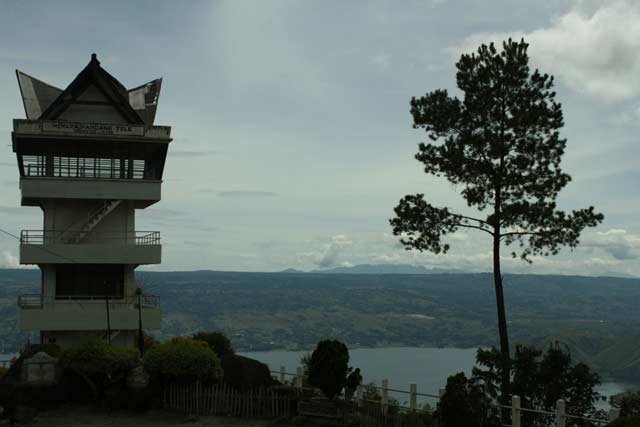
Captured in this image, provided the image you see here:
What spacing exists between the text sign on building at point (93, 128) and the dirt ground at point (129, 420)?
664 inches

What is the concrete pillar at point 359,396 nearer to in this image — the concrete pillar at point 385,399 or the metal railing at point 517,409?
the metal railing at point 517,409

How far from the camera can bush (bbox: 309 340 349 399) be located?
A: 91.1 feet

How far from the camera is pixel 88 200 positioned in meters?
43.0

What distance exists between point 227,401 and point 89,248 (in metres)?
16.1

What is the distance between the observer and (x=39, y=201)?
43344mm

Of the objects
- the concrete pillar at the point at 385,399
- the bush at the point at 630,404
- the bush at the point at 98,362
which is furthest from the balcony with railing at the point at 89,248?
the bush at the point at 630,404

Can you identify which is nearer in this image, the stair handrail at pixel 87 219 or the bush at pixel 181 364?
the bush at pixel 181 364

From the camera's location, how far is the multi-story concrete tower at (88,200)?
4056 cm

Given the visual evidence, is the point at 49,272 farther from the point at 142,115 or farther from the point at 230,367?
the point at 230,367

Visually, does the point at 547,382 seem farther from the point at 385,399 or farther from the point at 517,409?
the point at 385,399

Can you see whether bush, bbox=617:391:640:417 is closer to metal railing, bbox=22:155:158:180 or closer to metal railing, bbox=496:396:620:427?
metal railing, bbox=496:396:620:427

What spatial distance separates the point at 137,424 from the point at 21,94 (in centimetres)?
2570

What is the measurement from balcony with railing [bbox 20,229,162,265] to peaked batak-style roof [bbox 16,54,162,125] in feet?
23.5

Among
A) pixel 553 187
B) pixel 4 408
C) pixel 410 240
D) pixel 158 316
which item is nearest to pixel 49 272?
pixel 158 316
